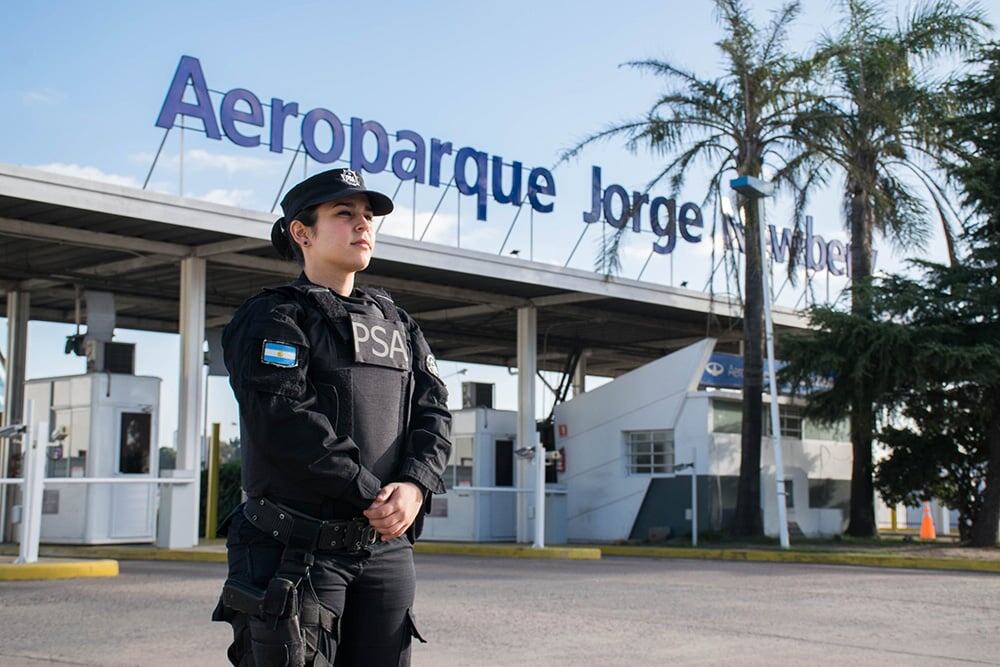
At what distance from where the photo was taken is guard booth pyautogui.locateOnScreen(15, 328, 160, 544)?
21.2 m

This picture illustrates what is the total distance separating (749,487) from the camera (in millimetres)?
21906

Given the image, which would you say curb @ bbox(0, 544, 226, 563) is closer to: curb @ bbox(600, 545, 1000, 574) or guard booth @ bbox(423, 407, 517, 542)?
curb @ bbox(600, 545, 1000, 574)

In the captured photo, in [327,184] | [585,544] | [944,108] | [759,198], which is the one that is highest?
[944,108]

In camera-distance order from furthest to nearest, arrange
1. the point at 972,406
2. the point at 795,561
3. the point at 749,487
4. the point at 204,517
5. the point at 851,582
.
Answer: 1. the point at 204,517
2. the point at 749,487
3. the point at 972,406
4. the point at 795,561
5. the point at 851,582

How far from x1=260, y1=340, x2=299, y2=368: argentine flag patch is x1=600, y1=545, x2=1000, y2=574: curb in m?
14.9

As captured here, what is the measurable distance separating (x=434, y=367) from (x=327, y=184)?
593 millimetres

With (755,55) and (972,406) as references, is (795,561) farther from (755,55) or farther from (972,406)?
(755,55)

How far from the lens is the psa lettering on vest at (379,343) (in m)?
3.23

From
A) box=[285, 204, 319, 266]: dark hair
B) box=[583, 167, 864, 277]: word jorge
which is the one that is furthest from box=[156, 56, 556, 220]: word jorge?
box=[285, 204, 319, 266]: dark hair

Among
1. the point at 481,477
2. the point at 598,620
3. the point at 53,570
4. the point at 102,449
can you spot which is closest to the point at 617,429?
the point at 481,477

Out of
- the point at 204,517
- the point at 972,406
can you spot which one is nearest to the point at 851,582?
the point at 972,406

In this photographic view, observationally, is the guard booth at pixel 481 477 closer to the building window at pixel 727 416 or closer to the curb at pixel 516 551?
the curb at pixel 516 551

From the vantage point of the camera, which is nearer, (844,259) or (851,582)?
(851,582)

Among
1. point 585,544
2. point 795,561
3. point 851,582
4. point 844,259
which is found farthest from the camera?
point 844,259
